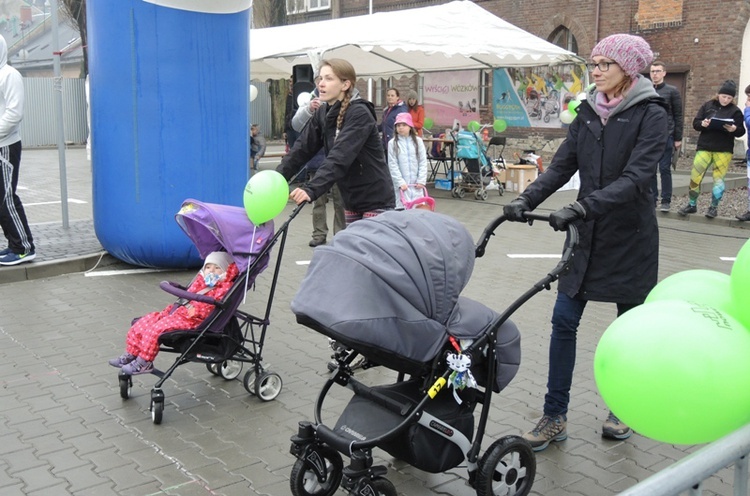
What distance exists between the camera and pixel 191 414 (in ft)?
15.5

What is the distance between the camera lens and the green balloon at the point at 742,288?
2211 millimetres

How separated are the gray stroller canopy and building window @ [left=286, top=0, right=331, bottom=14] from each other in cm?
3353

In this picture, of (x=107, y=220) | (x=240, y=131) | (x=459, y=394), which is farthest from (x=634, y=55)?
(x=107, y=220)

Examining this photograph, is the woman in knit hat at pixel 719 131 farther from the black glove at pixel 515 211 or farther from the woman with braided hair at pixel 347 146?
the black glove at pixel 515 211

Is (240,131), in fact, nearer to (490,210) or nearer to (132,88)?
(132,88)

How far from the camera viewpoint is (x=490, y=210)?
1352cm

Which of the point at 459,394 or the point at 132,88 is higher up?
the point at 132,88

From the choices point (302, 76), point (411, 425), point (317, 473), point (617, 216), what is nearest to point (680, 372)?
point (411, 425)

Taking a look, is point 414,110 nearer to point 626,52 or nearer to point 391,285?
point 626,52

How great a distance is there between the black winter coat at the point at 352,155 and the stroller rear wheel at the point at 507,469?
2.23 meters

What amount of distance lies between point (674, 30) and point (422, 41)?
33.4 feet

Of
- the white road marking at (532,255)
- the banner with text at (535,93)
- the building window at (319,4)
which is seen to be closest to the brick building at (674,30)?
the banner with text at (535,93)

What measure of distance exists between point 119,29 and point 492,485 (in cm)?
604

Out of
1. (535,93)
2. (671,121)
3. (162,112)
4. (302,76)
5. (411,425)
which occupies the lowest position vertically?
(411,425)
